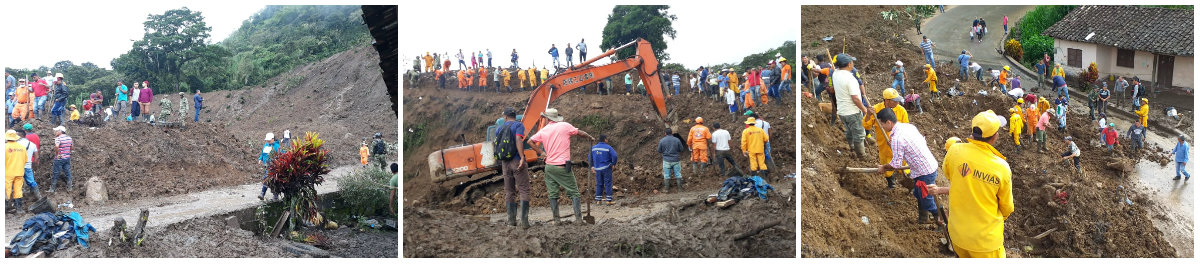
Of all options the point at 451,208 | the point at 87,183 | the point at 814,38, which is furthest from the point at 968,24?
the point at 87,183

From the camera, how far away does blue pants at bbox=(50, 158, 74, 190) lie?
8.64 m

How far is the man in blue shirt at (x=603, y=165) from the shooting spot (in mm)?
6641

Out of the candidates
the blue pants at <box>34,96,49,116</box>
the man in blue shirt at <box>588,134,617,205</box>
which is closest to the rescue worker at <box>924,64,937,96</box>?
the man in blue shirt at <box>588,134,617,205</box>

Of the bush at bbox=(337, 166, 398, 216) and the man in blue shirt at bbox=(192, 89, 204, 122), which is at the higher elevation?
the man in blue shirt at bbox=(192, 89, 204, 122)

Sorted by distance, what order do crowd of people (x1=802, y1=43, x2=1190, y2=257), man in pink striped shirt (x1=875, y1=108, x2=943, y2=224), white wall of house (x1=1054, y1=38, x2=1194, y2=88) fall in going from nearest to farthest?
crowd of people (x1=802, y1=43, x2=1190, y2=257) → man in pink striped shirt (x1=875, y1=108, x2=943, y2=224) → white wall of house (x1=1054, y1=38, x2=1194, y2=88)

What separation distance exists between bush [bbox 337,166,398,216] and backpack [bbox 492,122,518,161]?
339cm

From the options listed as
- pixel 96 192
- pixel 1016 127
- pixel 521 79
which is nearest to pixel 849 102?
A: pixel 521 79

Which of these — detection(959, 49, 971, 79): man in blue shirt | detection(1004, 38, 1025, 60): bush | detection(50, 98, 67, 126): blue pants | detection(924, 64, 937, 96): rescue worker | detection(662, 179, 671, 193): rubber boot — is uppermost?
detection(1004, 38, 1025, 60): bush

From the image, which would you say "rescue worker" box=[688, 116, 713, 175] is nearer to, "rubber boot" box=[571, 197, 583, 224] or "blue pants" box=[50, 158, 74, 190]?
"rubber boot" box=[571, 197, 583, 224]

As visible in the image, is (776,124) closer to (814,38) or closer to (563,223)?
(563,223)

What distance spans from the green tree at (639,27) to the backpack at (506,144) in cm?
97

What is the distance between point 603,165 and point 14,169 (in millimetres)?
5184

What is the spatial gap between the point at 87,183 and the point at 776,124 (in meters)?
6.94

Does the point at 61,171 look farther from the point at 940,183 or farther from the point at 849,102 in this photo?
the point at 940,183
